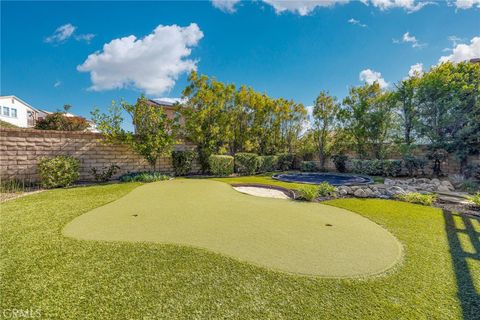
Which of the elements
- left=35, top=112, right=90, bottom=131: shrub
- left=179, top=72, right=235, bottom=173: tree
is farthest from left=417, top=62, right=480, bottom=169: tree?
left=35, top=112, right=90, bottom=131: shrub

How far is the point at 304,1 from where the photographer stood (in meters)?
8.26

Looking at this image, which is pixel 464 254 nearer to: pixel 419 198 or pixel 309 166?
pixel 419 198

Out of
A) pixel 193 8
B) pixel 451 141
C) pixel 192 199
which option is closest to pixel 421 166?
pixel 451 141

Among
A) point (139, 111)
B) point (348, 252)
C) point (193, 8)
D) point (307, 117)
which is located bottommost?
point (348, 252)

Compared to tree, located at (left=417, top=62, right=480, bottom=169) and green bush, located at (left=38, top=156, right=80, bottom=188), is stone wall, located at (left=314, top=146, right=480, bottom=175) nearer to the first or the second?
tree, located at (left=417, top=62, right=480, bottom=169)

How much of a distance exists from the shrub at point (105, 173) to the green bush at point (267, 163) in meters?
8.49

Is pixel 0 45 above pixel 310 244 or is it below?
above

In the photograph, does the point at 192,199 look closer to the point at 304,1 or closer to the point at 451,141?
the point at 304,1

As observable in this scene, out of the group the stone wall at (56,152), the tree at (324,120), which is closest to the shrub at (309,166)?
the tree at (324,120)

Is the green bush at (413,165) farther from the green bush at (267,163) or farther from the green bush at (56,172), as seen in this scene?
the green bush at (56,172)

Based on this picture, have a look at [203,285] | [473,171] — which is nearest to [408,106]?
[473,171]

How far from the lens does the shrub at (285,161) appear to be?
15586 millimetres

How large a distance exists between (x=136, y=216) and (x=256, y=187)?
17.5ft

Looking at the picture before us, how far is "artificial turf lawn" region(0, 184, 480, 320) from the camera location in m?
1.87
